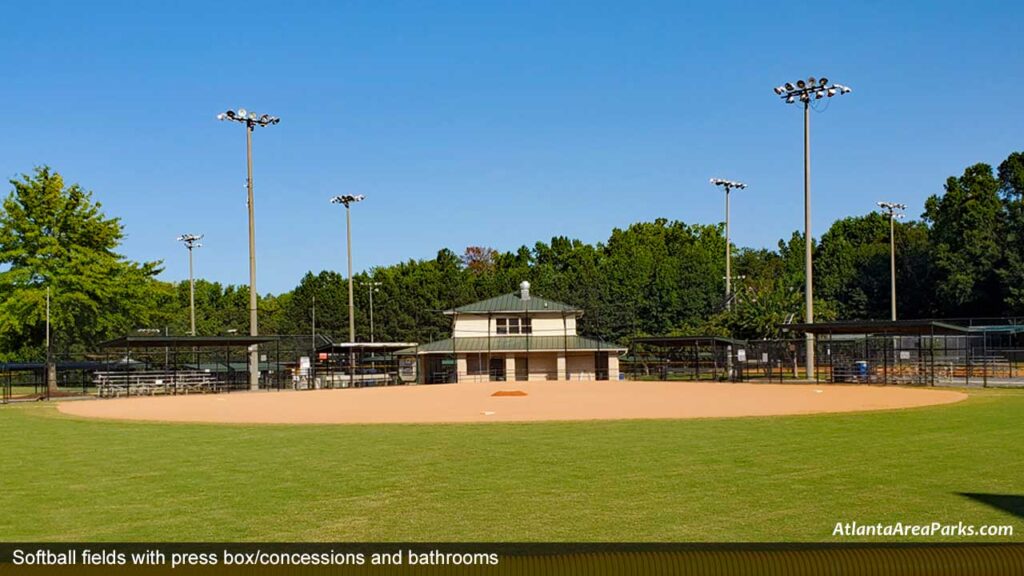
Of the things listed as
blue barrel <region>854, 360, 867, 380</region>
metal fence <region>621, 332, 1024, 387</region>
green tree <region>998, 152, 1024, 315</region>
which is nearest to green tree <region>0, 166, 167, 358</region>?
metal fence <region>621, 332, 1024, 387</region>

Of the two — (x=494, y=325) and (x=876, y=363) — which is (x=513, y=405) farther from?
(x=494, y=325)

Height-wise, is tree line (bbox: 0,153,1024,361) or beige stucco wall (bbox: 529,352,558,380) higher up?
tree line (bbox: 0,153,1024,361)

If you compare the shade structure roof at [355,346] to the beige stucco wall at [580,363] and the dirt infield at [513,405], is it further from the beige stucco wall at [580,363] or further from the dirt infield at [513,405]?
the dirt infield at [513,405]

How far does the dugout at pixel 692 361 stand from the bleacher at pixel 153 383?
25.8 meters

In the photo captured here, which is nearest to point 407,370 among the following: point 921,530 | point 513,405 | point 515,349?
point 515,349

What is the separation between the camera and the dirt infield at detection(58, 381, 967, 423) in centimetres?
3048

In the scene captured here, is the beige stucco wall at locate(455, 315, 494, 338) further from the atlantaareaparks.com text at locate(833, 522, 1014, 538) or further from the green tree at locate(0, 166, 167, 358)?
the atlantaareaparks.com text at locate(833, 522, 1014, 538)

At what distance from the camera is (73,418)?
3262 cm

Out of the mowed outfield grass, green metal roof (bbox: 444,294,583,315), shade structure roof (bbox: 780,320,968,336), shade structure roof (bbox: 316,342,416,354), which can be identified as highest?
green metal roof (bbox: 444,294,583,315)

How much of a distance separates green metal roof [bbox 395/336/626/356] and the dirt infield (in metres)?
21.5

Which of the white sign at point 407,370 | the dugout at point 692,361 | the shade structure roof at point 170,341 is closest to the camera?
the shade structure roof at point 170,341

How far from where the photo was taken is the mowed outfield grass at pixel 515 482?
420 inches

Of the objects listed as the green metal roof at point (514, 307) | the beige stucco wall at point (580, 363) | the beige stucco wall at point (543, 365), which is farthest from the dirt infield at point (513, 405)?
the green metal roof at point (514, 307)

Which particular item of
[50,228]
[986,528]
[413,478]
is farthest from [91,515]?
[50,228]
